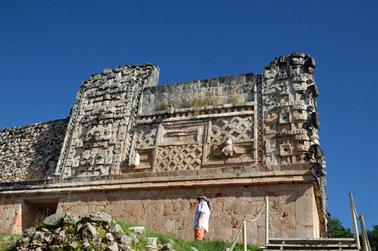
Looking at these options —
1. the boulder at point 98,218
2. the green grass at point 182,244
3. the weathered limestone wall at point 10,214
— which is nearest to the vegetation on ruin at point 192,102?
the green grass at point 182,244

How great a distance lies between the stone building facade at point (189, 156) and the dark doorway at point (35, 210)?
0.09 ft

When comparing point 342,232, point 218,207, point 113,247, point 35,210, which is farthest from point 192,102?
point 342,232

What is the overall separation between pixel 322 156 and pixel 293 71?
2195 mm

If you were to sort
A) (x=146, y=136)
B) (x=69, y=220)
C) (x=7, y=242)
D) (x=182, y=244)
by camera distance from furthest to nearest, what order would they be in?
(x=146, y=136) → (x=7, y=242) → (x=182, y=244) → (x=69, y=220)

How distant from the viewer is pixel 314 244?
7.05 metres

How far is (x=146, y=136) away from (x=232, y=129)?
227cm

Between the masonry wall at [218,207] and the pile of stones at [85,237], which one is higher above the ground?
the masonry wall at [218,207]

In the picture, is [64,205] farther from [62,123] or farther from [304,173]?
[304,173]

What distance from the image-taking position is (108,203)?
1102 centimetres

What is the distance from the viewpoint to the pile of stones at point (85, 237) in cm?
666

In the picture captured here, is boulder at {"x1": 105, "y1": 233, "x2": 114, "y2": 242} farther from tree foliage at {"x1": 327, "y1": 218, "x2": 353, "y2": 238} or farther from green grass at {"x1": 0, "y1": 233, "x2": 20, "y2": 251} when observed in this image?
tree foliage at {"x1": 327, "y1": 218, "x2": 353, "y2": 238}

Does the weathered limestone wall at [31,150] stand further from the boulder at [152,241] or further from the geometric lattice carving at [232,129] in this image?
the boulder at [152,241]

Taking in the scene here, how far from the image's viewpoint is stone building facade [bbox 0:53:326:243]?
9.78 metres

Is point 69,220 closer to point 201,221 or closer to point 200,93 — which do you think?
point 201,221
